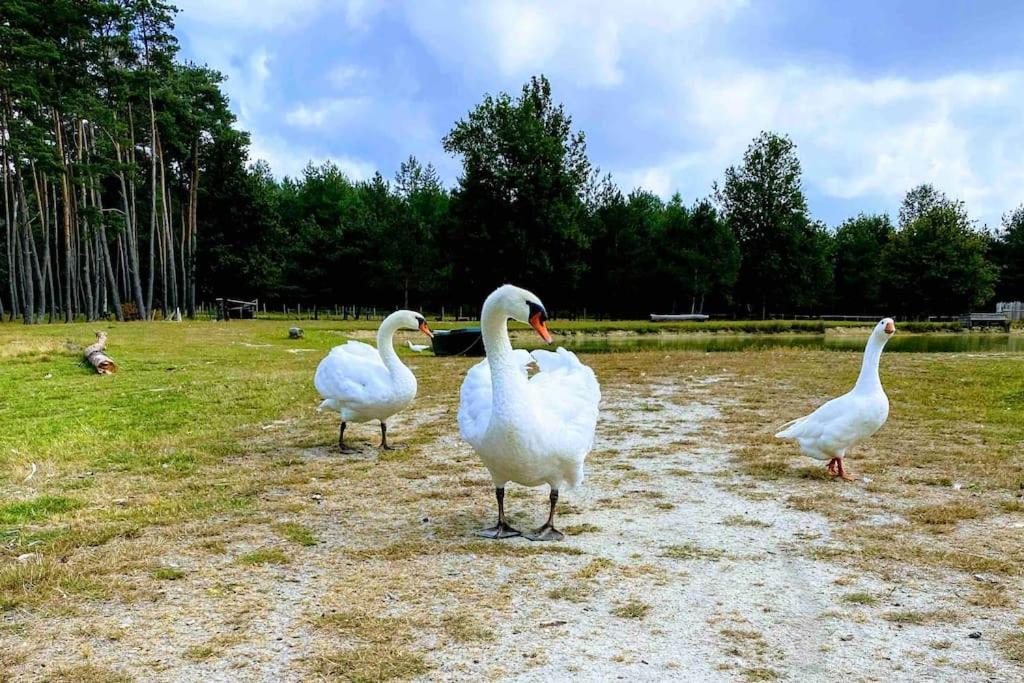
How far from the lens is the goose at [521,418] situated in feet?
15.5

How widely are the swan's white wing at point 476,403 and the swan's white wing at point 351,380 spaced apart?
2256 millimetres

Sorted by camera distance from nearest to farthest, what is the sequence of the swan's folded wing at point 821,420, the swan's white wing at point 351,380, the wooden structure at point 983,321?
the swan's folded wing at point 821,420, the swan's white wing at point 351,380, the wooden structure at point 983,321

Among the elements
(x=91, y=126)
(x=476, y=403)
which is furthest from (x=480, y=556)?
(x=91, y=126)

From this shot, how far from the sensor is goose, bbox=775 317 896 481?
671 cm

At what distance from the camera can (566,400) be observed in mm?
5363

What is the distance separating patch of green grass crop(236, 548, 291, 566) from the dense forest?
3315 cm

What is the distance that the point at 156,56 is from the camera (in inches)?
1471

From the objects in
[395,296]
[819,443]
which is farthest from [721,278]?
[819,443]

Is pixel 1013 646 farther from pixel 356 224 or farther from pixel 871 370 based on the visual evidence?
pixel 356 224

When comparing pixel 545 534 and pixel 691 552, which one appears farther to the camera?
pixel 545 534

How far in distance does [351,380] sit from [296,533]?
3111 millimetres

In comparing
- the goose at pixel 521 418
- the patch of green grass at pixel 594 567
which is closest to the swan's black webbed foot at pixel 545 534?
the goose at pixel 521 418

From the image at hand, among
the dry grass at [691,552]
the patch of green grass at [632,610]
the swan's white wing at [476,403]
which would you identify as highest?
the swan's white wing at [476,403]

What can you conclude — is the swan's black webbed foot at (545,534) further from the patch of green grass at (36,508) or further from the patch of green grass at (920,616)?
the patch of green grass at (36,508)
